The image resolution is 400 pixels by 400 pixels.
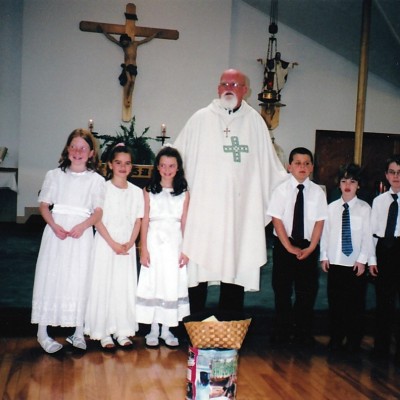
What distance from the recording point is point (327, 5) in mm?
7422

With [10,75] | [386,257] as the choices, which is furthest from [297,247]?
[10,75]

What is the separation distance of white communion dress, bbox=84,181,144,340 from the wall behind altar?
4984mm

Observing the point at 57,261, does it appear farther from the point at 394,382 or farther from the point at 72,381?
the point at 394,382

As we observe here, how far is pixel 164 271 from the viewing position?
3.28 metres

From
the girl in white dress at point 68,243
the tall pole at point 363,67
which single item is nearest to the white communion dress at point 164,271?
the girl in white dress at point 68,243

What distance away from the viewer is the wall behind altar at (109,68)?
310 inches

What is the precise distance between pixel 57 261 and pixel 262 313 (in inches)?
62.4

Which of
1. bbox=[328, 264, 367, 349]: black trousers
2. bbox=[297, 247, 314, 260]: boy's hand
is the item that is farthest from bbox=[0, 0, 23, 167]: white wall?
bbox=[328, 264, 367, 349]: black trousers

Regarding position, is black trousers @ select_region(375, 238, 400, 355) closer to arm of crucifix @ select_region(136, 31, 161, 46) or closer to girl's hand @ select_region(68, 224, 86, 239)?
girl's hand @ select_region(68, 224, 86, 239)

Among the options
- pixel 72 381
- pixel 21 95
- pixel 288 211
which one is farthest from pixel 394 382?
pixel 21 95

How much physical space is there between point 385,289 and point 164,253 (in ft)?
4.57

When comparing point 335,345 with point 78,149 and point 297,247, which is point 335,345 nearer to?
point 297,247

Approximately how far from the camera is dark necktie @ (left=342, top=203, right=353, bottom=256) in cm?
335

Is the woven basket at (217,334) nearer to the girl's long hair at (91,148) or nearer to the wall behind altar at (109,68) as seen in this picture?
the girl's long hair at (91,148)
